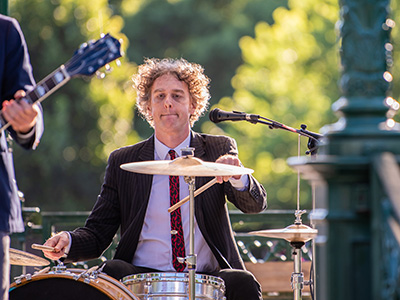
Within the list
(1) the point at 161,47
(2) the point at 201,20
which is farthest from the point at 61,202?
(2) the point at 201,20

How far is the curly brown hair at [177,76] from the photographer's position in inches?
220

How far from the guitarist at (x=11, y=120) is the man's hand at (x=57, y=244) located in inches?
61.2

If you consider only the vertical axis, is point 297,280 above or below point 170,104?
below

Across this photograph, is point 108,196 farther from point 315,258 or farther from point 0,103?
point 0,103

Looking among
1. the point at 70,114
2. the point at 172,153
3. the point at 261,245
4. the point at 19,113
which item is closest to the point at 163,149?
the point at 172,153

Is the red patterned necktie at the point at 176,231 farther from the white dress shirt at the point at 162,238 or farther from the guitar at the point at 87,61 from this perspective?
the guitar at the point at 87,61

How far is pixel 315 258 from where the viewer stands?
5020 mm

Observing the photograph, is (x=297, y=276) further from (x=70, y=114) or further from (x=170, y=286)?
(x=70, y=114)

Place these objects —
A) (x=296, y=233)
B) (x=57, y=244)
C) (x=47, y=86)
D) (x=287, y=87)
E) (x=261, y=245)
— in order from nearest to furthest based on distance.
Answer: (x=47, y=86), (x=57, y=244), (x=296, y=233), (x=261, y=245), (x=287, y=87)

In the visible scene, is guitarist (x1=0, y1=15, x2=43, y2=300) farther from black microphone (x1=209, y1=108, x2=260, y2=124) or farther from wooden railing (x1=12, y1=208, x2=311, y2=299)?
wooden railing (x1=12, y1=208, x2=311, y2=299)

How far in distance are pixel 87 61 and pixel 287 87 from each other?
563 inches

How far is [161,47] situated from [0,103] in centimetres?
2936

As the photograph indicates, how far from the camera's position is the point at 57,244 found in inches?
189

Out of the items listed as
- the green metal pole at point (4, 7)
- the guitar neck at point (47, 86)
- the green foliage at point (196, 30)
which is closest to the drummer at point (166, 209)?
the green metal pole at point (4, 7)
